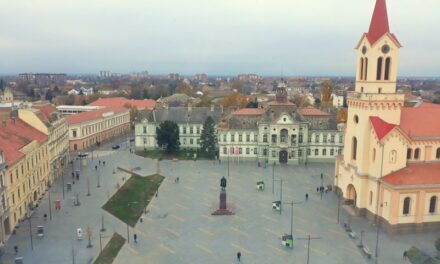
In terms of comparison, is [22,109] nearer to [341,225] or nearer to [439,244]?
[341,225]

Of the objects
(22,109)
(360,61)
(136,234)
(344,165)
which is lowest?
(136,234)

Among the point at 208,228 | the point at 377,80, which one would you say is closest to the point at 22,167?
the point at 208,228

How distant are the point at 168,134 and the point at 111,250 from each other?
142ft

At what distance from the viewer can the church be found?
146ft

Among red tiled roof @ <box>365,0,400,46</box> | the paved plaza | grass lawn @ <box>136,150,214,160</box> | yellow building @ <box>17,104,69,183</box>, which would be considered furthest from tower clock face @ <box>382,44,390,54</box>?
yellow building @ <box>17,104,69,183</box>

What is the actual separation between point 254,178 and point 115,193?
77.9ft

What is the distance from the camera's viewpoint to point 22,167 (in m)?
49.8

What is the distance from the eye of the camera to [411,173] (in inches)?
1805

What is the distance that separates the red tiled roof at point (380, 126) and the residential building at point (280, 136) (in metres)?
27.9

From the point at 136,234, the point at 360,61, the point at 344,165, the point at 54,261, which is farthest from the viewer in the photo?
the point at 344,165

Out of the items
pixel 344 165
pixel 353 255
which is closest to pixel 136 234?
pixel 353 255

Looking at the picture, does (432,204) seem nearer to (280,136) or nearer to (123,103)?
(280,136)

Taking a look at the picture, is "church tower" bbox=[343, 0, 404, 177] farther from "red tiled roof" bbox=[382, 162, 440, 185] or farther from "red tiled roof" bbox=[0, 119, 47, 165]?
"red tiled roof" bbox=[0, 119, 47, 165]

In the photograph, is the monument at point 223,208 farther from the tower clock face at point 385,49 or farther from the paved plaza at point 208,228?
the tower clock face at point 385,49
